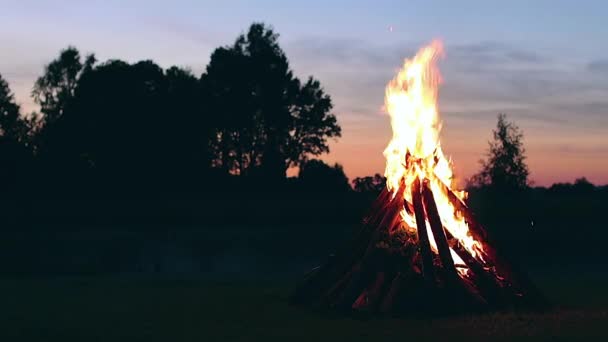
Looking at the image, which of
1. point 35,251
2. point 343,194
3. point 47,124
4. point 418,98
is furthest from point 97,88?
point 418,98

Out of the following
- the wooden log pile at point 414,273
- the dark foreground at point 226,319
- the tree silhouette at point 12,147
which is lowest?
the dark foreground at point 226,319

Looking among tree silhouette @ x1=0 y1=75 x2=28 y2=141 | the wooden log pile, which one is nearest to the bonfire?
the wooden log pile

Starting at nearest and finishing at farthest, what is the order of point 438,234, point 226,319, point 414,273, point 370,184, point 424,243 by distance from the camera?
point 226,319
point 414,273
point 424,243
point 438,234
point 370,184

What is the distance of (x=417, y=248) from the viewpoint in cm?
1692

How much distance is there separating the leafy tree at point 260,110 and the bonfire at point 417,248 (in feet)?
134

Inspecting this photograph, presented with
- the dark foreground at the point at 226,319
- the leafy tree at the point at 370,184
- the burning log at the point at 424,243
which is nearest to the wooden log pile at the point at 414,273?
the burning log at the point at 424,243

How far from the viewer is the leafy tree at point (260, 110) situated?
6038cm

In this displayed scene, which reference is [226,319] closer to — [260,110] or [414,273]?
[414,273]

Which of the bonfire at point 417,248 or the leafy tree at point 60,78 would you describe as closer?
the bonfire at point 417,248

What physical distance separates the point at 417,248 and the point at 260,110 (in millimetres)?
44856

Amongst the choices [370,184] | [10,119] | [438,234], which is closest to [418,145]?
[438,234]

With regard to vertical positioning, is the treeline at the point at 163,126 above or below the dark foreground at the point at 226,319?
above

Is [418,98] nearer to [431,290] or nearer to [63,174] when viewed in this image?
[431,290]

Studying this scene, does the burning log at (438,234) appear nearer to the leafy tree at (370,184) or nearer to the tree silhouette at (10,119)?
the leafy tree at (370,184)
